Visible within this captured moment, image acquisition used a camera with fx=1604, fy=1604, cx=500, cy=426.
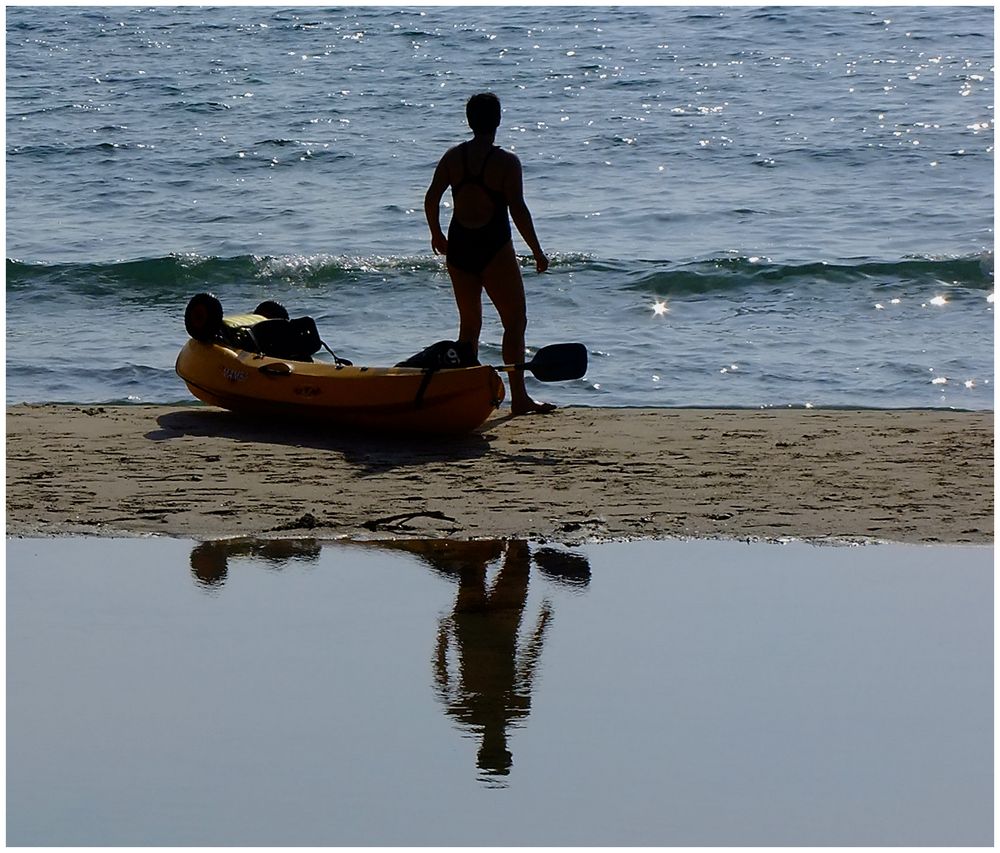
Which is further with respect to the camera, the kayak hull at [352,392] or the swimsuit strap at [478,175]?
the swimsuit strap at [478,175]

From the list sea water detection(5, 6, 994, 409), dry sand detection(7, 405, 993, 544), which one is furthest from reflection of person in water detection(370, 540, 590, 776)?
sea water detection(5, 6, 994, 409)

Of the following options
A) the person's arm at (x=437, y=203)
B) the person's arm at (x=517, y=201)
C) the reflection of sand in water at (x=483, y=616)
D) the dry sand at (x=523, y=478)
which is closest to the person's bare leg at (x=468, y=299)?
the person's arm at (x=437, y=203)

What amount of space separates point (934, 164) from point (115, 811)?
54.7ft

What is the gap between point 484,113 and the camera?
8141 millimetres

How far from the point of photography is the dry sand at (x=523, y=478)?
6.34 meters

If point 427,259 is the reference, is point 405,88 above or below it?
above

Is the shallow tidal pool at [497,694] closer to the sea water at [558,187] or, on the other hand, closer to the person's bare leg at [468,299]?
the person's bare leg at [468,299]

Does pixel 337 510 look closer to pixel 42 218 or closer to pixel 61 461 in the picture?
pixel 61 461

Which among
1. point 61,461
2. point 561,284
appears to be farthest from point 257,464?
point 561,284

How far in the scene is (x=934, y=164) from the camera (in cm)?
1884

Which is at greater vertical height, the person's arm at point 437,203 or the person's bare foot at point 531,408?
the person's arm at point 437,203

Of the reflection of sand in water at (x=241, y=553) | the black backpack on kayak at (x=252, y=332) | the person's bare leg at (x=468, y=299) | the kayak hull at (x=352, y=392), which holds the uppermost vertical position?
the person's bare leg at (x=468, y=299)

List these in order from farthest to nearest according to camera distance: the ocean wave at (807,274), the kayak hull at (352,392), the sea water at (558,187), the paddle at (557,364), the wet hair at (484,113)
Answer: the ocean wave at (807,274), the sea water at (558,187), the paddle at (557,364), the wet hair at (484,113), the kayak hull at (352,392)

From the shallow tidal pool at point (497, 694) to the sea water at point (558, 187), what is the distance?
13.9ft
